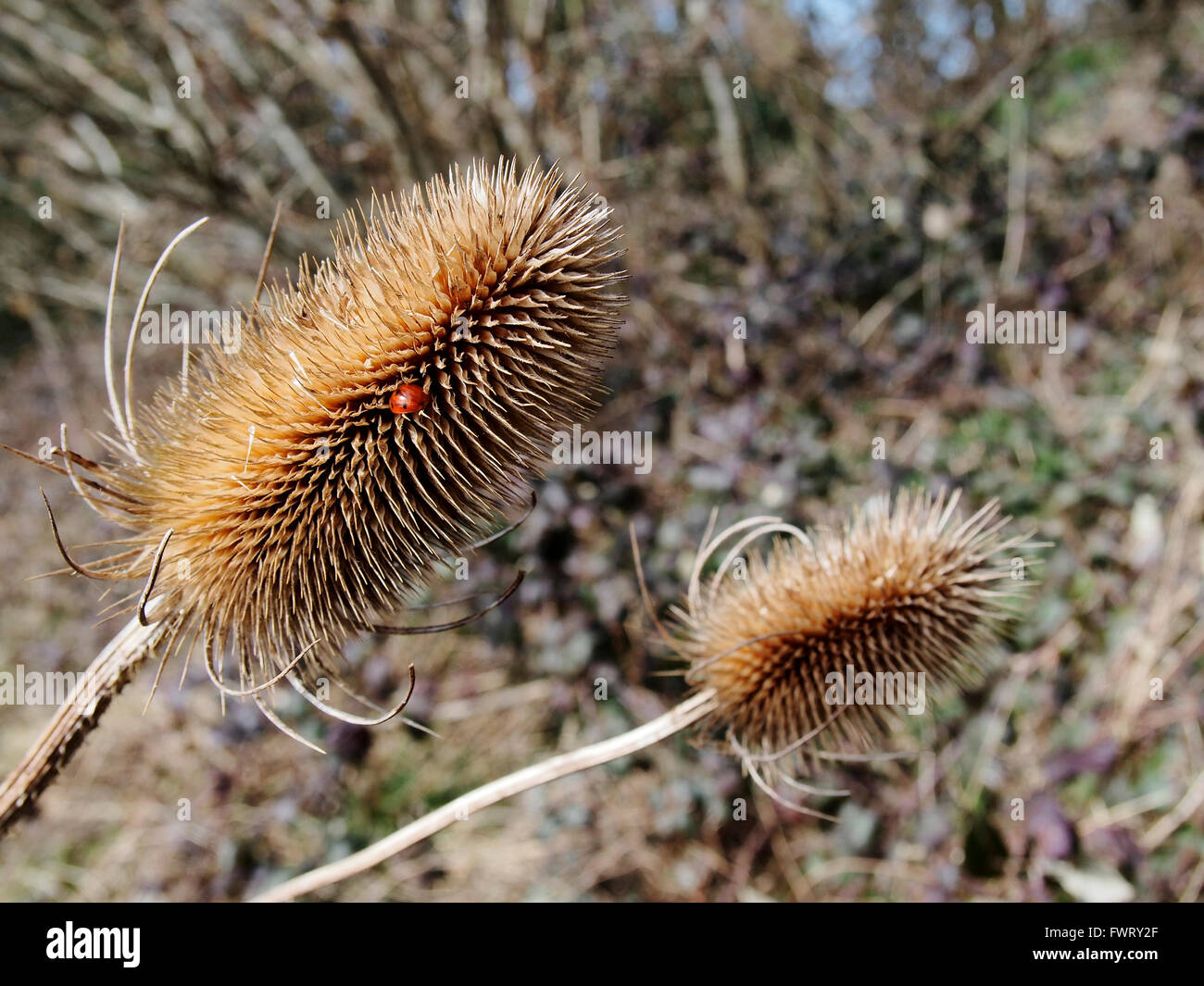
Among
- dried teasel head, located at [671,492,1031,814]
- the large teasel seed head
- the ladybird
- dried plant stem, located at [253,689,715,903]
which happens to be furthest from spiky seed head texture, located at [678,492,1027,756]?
the ladybird

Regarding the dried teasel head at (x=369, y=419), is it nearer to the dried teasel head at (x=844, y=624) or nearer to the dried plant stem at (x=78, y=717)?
the dried plant stem at (x=78, y=717)

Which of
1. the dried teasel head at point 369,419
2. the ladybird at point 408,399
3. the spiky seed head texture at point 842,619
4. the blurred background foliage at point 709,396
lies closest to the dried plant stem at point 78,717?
the dried teasel head at point 369,419

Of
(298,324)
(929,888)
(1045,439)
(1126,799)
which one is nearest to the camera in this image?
(298,324)

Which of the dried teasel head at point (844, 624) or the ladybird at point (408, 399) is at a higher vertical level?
the ladybird at point (408, 399)

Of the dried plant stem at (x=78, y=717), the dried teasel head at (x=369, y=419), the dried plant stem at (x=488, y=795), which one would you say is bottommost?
the dried plant stem at (x=488, y=795)
